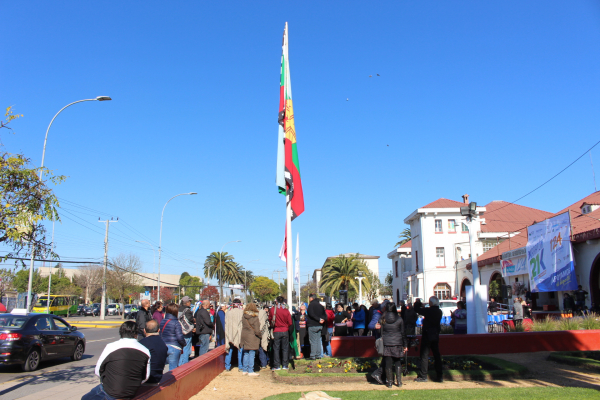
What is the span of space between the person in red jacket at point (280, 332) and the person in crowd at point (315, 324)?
28.3 inches

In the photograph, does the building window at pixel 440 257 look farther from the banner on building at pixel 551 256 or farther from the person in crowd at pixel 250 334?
the person in crowd at pixel 250 334

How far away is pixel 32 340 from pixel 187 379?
6.38 metres

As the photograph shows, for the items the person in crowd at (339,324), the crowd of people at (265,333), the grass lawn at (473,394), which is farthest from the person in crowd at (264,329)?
the person in crowd at (339,324)

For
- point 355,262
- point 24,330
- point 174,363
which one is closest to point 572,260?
point 174,363

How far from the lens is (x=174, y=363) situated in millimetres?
9922

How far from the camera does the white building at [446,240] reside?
4553 cm

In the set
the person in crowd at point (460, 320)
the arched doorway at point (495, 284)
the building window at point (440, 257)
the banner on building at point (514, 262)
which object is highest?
the building window at point (440, 257)

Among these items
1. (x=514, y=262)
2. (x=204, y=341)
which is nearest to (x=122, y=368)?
(x=204, y=341)

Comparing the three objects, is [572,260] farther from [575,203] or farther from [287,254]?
[287,254]

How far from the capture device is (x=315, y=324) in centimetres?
1255

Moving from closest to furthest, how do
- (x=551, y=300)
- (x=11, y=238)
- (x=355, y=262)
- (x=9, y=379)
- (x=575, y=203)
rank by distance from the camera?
(x=11, y=238) < (x=9, y=379) < (x=551, y=300) < (x=575, y=203) < (x=355, y=262)

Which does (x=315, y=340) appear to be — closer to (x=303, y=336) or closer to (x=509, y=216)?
(x=303, y=336)

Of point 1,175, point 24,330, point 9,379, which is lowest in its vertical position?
point 9,379

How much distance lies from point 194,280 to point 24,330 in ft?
387
